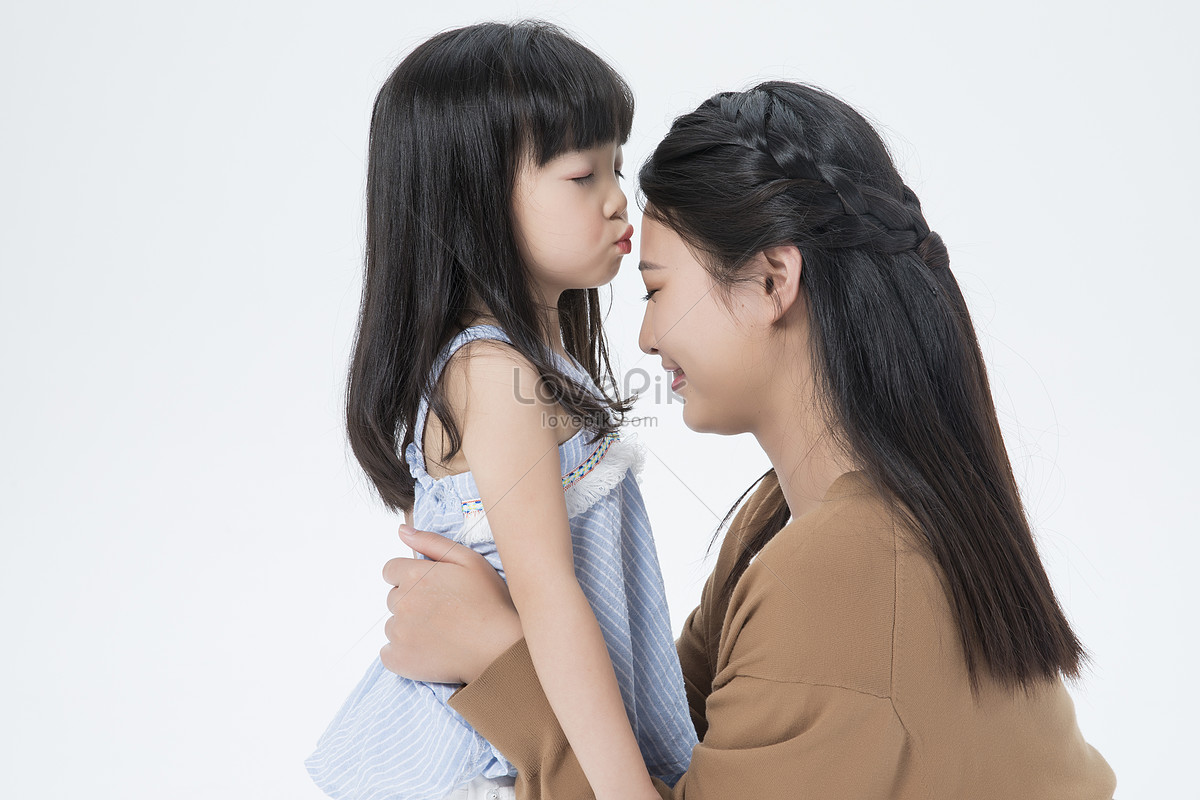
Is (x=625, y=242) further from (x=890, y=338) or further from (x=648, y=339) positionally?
(x=890, y=338)

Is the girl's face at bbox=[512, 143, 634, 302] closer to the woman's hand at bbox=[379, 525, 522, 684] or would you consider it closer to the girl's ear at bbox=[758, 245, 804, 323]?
the girl's ear at bbox=[758, 245, 804, 323]

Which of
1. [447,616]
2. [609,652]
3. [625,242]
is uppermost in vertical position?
[625,242]

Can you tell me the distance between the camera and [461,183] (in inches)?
56.6

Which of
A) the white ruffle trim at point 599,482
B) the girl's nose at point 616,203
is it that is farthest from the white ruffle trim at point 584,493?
the girl's nose at point 616,203

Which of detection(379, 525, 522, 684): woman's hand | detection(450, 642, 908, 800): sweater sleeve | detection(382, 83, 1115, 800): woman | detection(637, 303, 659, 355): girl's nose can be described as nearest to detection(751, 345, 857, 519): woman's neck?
detection(382, 83, 1115, 800): woman

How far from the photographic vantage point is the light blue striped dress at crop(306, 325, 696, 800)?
1419mm

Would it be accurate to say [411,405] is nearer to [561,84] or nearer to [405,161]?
[405,161]

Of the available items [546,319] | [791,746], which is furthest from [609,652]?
[546,319]

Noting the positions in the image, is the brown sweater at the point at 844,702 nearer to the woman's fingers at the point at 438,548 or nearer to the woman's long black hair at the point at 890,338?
the woman's long black hair at the point at 890,338

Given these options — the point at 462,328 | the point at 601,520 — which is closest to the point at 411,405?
the point at 462,328

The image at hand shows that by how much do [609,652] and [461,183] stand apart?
712 millimetres

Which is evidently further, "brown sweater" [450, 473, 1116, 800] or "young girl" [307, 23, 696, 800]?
"young girl" [307, 23, 696, 800]

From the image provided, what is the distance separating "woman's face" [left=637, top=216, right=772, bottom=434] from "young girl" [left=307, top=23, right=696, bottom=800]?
A: 0.33ft

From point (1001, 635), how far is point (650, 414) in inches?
54.2
